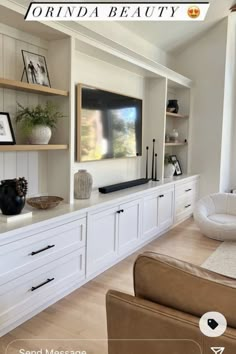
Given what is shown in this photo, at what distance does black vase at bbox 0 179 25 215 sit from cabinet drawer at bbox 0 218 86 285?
26 centimetres

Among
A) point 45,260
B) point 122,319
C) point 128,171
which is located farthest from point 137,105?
point 122,319

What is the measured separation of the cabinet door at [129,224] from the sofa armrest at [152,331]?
7.05ft

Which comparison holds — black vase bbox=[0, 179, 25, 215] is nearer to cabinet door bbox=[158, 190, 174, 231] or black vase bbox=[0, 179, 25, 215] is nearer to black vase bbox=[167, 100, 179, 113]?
cabinet door bbox=[158, 190, 174, 231]

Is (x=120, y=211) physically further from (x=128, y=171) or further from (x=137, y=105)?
(x=137, y=105)

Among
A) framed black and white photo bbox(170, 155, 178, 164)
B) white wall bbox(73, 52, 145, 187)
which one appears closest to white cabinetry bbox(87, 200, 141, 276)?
white wall bbox(73, 52, 145, 187)

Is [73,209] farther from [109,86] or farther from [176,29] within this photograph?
[176,29]

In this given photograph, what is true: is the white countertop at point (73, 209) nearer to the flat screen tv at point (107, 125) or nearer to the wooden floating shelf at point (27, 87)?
the flat screen tv at point (107, 125)

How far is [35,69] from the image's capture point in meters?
2.71

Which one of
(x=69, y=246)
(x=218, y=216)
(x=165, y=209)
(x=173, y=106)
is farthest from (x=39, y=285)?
(x=173, y=106)

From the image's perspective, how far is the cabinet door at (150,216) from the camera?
12.6ft

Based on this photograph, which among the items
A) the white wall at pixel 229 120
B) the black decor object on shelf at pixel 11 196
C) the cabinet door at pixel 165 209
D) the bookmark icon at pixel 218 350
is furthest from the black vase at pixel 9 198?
the white wall at pixel 229 120

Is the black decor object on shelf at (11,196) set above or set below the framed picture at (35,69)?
below

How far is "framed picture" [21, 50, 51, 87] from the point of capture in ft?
8.62
